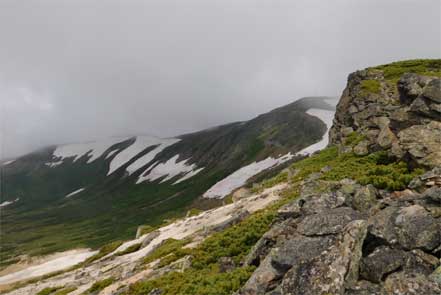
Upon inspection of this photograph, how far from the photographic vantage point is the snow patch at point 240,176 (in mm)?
166625

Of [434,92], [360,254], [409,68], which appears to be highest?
[409,68]

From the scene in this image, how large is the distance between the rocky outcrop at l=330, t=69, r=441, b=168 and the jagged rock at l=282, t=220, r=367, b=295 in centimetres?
1057

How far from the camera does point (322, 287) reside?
12.1 metres

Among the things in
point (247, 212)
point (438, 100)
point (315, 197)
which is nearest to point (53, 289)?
point (247, 212)

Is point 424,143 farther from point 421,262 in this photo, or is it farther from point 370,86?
point 370,86

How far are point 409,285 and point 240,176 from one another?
16575 cm

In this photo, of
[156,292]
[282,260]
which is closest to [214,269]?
[156,292]

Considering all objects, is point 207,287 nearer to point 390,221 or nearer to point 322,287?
point 322,287

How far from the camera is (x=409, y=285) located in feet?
36.4

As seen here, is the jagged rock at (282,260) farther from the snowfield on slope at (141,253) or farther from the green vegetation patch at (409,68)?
the green vegetation patch at (409,68)

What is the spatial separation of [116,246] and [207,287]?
1615 inches

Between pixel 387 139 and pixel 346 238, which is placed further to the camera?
pixel 387 139

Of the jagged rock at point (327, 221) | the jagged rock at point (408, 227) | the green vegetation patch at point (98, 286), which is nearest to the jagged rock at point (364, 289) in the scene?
the jagged rock at point (408, 227)

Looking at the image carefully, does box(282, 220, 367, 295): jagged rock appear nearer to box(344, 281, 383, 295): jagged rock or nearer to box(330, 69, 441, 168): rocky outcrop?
box(344, 281, 383, 295): jagged rock
